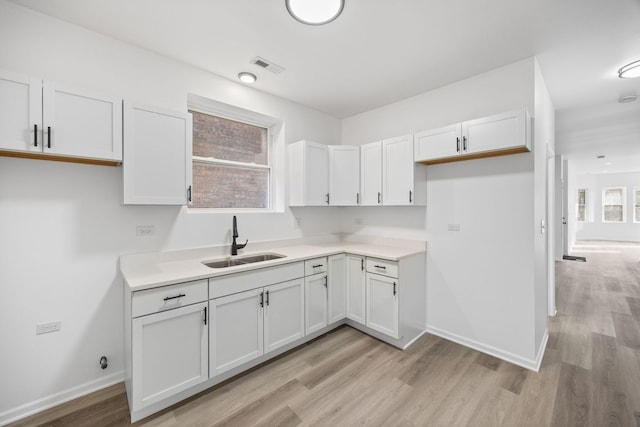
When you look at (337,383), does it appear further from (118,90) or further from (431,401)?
(118,90)

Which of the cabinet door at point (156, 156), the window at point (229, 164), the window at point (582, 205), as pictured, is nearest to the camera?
the cabinet door at point (156, 156)

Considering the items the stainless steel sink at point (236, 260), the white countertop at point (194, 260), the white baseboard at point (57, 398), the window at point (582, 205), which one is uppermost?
the window at point (582, 205)

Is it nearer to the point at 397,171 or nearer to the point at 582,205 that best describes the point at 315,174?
the point at 397,171

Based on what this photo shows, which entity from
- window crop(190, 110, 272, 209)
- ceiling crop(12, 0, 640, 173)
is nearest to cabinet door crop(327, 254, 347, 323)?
window crop(190, 110, 272, 209)

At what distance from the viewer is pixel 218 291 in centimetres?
208

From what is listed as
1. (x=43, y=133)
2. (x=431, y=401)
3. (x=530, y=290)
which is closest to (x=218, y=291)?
(x=43, y=133)

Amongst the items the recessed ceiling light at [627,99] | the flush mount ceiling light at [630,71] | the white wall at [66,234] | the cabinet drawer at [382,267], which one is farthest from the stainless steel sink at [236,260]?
the recessed ceiling light at [627,99]

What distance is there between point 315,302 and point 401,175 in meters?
1.67

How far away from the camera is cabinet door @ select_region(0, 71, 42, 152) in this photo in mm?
1568

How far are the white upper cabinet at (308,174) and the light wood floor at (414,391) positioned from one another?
5.24ft

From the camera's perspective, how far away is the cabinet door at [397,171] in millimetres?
2924

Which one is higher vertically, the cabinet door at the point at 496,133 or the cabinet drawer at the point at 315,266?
the cabinet door at the point at 496,133

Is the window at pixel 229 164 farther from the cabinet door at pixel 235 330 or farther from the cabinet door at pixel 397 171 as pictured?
the cabinet door at pixel 397 171

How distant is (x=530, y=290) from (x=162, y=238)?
3279 mm
